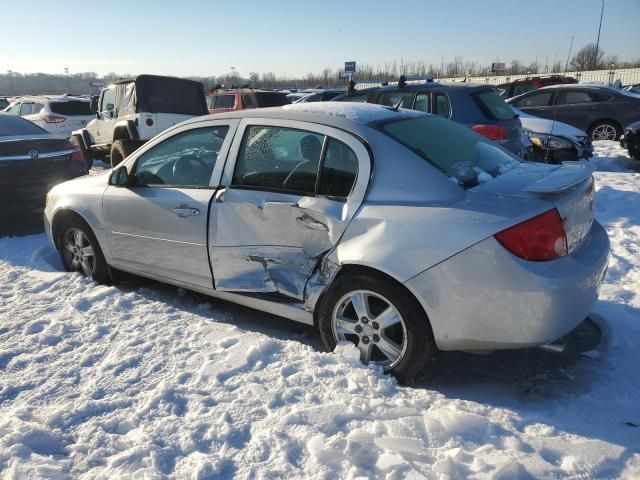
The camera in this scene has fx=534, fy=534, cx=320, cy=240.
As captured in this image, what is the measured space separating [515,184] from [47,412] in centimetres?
291

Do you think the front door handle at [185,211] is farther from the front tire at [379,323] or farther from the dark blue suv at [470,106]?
the dark blue suv at [470,106]

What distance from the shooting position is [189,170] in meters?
4.06

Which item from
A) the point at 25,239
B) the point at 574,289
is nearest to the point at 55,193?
the point at 25,239

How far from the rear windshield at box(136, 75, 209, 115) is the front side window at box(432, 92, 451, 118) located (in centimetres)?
621

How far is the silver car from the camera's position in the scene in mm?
2758

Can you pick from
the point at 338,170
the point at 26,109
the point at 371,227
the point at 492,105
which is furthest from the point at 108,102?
the point at 371,227

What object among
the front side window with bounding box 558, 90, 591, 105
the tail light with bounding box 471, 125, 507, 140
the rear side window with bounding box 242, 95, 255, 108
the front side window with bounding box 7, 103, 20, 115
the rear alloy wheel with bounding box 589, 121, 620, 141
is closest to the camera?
the tail light with bounding box 471, 125, 507, 140

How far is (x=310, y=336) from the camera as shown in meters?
3.84

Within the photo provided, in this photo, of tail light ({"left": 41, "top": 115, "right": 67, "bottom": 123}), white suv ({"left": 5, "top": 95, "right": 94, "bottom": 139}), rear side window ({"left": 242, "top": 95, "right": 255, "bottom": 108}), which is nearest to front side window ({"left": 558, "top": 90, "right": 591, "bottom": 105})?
rear side window ({"left": 242, "top": 95, "right": 255, "bottom": 108})

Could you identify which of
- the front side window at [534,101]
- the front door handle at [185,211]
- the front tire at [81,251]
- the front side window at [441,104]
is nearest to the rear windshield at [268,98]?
the front side window at [534,101]

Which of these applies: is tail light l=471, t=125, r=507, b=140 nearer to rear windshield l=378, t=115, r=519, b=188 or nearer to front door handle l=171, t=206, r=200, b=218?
rear windshield l=378, t=115, r=519, b=188

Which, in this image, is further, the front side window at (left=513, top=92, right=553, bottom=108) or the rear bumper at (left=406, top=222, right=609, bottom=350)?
the front side window at (left=513, top=92, right=553, bottom=108)

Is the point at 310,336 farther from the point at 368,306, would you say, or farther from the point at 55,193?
the point at 55,193

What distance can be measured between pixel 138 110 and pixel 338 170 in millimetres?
8983
